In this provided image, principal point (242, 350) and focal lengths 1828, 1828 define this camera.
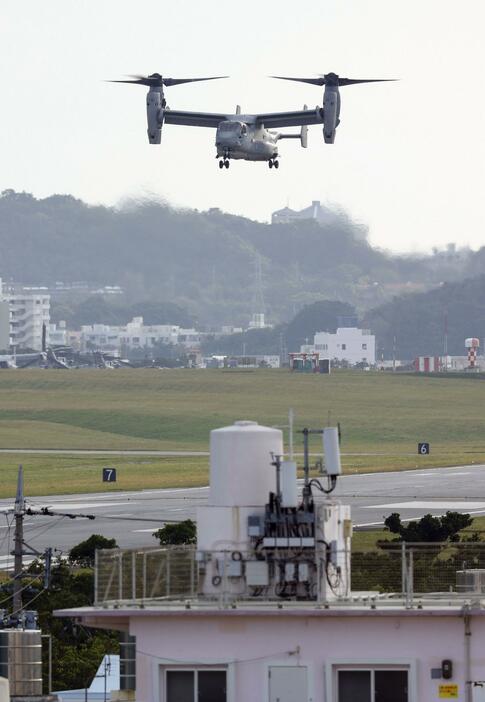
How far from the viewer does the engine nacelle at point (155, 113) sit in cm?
10550

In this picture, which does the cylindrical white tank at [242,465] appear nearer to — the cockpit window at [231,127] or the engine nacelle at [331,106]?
the cockpit window at [231,127]

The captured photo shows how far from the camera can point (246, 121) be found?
4407 inches

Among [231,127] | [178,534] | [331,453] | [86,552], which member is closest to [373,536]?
[178,534]

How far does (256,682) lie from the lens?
23.7m

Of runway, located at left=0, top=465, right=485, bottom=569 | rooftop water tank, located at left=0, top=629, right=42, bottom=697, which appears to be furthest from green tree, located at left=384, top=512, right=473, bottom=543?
rooftop water tank, located at left=0, top=629, right=42, bottom=697

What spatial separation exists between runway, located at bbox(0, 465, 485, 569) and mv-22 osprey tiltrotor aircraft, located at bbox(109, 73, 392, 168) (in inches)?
833

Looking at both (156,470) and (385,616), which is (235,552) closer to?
(385,616)

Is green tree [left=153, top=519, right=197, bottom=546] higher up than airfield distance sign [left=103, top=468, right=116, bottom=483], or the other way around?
airfield distance sign [left=103, top=468, right=116, bottom=483]

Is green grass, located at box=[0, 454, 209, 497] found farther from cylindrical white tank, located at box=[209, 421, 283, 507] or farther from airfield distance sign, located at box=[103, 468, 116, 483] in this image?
cylindrical white tank, located at box=[209, 421, 283, 507]

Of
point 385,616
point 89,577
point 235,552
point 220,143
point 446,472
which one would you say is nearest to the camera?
point 385,616

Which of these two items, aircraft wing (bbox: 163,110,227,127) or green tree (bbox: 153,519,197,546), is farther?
aircraft wing (bbox: 163,110,227,127)

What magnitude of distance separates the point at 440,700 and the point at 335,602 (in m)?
1.89

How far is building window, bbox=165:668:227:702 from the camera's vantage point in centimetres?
2389

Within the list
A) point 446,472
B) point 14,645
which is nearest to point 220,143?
point 446,472
